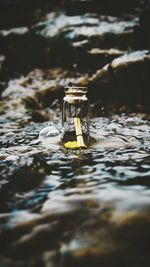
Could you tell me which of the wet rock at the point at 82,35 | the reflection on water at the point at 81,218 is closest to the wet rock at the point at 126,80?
the wet rock at the point at 82,35

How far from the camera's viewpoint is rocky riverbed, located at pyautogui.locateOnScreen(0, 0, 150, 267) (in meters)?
2.35

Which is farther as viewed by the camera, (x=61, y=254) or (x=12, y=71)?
(x=12, y=71)

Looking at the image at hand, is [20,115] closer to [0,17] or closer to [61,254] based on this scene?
[61,254]

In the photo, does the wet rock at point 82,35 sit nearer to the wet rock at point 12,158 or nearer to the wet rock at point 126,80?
the wet rock at point 126,80

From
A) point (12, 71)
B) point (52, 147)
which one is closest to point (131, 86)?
point (52, 147)

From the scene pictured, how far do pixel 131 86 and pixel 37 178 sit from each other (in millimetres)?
6800

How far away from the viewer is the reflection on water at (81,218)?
2217 millimetres

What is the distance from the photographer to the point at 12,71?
1355cm

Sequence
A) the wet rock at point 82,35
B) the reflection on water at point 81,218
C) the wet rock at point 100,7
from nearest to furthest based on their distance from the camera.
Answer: the reflection on water at point 81,218, the wet rock at point 82,35, the wet rock at point 100,7

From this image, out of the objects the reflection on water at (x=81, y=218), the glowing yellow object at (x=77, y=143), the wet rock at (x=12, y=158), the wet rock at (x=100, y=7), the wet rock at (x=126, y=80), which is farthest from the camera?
the wet rock at (x=100, y=7)

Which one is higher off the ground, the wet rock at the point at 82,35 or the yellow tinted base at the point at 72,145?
the wet rock at the point at 82,35

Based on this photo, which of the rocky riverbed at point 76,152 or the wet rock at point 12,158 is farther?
the wet rock at point 12,158

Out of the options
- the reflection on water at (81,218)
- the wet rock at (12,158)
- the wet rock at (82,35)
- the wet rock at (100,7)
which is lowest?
the reflection on water at (81,218)

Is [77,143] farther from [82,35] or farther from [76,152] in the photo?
[82,35]
